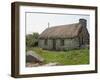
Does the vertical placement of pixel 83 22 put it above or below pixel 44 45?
above

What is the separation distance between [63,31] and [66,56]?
0.21 m

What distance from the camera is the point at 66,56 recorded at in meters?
2.05

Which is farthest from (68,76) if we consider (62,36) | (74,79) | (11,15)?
(11,15)

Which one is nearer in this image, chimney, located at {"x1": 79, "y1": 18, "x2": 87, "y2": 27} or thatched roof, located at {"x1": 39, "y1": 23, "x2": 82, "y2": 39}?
thatched roof, located at {"x1": 39, "y1": 23, "x2": 82, "y2": 39}

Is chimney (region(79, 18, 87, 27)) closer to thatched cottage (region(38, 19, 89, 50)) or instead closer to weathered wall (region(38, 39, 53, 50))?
thatched cottage (region(38, 19, 89, 50))

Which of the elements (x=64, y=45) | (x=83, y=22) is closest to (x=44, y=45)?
(x=64, y=45)

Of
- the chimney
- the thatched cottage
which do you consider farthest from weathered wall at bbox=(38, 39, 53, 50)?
the chimney

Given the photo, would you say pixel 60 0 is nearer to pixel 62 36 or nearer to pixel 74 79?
pixel 62 36

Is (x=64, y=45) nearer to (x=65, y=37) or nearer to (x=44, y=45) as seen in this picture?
(x=65, y=37)

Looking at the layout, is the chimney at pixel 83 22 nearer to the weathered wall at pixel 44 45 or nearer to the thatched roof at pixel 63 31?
the thatched roof at pixel 63 31

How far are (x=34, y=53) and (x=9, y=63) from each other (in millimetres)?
210

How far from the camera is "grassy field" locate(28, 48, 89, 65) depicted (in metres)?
1.98

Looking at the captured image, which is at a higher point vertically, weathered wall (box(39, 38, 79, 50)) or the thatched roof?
the thatched roof

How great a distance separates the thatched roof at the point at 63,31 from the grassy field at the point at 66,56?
0.42 feet
